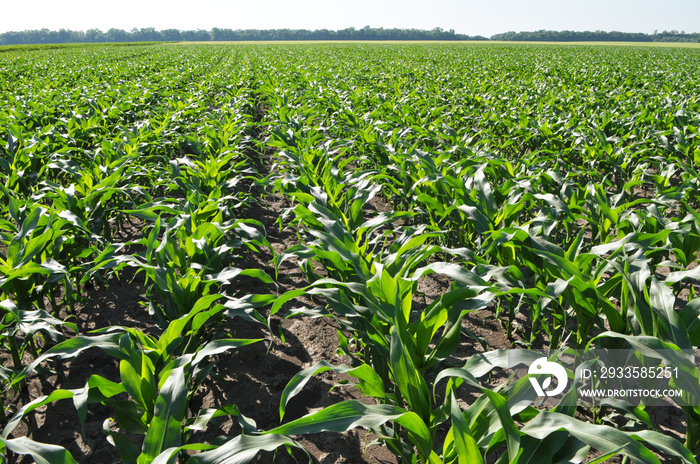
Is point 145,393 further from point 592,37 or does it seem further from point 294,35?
point 294,35

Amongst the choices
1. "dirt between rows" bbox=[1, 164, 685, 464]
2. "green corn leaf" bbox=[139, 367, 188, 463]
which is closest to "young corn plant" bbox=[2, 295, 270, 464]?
"green corn leaf" bbox=[139, 367, 188, 463]

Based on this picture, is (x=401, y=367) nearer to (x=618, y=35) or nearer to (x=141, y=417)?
(x=141, y=417)

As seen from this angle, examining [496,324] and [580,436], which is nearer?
[580,436]

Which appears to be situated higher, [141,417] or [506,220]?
[506,220]

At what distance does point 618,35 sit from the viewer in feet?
276

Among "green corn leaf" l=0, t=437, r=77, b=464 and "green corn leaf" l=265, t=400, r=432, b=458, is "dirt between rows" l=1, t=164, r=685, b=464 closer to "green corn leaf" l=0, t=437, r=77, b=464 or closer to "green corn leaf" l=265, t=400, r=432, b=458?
"green corn leaf" l=0, t=437, r=77, b=464

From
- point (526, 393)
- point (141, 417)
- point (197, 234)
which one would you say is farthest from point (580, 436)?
point (197, 234)

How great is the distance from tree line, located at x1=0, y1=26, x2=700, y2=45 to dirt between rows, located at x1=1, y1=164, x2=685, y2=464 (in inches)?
3743

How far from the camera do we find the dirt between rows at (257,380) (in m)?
1.96

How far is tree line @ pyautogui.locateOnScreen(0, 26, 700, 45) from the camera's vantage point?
→ 86.8m

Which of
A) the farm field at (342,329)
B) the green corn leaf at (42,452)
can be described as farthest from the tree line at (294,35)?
the green corn leaf at (42,452)

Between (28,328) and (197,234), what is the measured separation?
0.90m

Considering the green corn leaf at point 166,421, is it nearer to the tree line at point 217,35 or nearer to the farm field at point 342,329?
the farm field at point 342,329

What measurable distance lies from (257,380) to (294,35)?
112456mm
